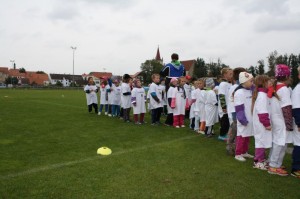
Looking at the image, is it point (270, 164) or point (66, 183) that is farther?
point (270, 164)

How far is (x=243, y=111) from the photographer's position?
672cm

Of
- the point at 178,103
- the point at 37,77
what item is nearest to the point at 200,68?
the point at 178,103

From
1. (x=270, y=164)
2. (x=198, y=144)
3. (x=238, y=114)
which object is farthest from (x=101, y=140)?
(x=270, y=164)

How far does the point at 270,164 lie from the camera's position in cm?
597

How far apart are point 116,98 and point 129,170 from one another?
948 centimetres

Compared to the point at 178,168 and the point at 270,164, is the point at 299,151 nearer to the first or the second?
the point at 270,164

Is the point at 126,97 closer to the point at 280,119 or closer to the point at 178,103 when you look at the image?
the point at 178,103

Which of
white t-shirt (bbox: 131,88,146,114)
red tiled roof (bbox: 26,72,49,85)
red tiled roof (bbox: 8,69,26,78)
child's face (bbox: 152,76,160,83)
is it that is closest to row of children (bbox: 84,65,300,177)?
child's face (bbox: 152,76,160,83)

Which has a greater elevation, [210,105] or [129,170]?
[210,105]

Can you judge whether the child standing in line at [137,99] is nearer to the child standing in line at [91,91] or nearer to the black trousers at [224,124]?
the black trousers at [224,124]

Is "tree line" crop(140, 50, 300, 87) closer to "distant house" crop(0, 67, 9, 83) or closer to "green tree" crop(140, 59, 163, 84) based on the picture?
"green tree" crop(140, 59, 163, 84)

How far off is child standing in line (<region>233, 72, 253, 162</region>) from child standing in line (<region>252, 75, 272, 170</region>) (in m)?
0.40

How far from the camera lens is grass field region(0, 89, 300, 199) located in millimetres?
4754

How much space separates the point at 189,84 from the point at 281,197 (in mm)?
9398
